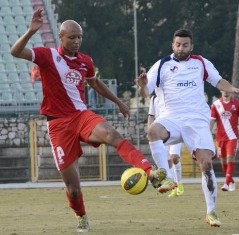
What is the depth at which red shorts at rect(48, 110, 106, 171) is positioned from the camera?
12.4 m

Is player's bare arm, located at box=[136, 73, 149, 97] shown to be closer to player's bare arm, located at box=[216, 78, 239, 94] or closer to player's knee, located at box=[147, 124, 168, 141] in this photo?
player's knee, located at box=[147, 124, 168, 141]

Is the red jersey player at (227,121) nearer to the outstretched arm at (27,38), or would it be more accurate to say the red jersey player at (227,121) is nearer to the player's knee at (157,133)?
the player's knee at (157,133)

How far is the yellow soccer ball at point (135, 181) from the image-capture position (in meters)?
11.4

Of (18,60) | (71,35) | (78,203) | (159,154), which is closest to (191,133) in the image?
(159,154)

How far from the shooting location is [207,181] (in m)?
13.2

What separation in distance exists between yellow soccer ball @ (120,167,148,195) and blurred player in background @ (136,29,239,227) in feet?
4.91

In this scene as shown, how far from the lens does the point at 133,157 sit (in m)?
11.5

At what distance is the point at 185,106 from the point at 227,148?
9.66 metres

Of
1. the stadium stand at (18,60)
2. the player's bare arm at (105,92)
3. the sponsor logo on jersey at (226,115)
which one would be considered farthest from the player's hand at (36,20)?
the stadium stand at (18,60)

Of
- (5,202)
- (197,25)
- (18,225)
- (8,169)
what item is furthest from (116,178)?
(197,25)

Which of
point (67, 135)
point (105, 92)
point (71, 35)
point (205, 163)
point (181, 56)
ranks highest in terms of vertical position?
point (71, 35)

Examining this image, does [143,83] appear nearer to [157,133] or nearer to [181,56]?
[157,133]

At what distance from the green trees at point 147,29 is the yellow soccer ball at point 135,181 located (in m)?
34.8

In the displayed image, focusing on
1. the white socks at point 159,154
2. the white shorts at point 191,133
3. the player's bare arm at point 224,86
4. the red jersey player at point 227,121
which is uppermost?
the player's bare arm at point 224,86
